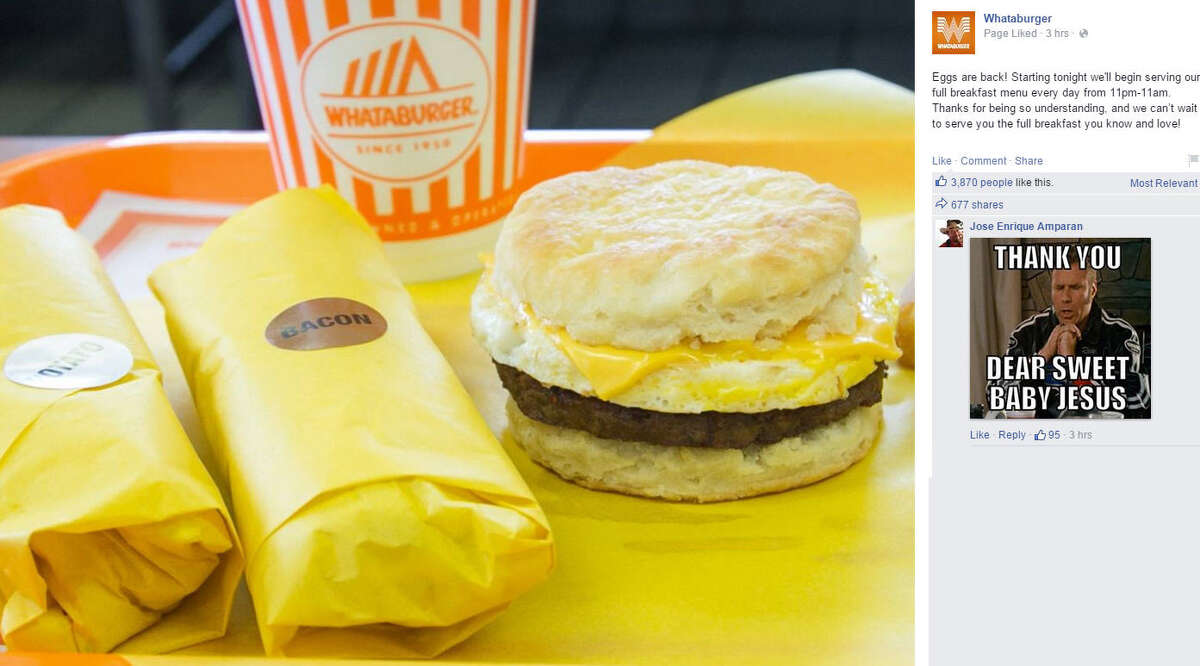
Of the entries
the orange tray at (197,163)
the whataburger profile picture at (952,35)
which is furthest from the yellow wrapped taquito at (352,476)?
the orange tray at (197,163)

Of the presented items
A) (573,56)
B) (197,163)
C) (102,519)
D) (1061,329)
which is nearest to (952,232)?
(1061,329)

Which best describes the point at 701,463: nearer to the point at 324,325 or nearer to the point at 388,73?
the point at 324,325

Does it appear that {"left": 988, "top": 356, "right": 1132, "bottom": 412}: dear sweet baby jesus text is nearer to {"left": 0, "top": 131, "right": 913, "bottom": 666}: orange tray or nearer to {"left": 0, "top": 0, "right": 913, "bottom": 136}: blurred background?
{"left": 0, "top": 131, "right": 913, "bottom": 666}: orange tray

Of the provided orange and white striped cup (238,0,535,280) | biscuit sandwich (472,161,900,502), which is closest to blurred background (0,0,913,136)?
orange and white striped cup (238,0,535,280)

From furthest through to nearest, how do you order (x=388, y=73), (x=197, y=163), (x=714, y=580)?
(x=197, y=163) < (x=388, y=73) < (x=714, y=580)

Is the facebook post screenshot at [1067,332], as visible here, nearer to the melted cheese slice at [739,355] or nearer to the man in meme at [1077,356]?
the man in meme at [1077,356]

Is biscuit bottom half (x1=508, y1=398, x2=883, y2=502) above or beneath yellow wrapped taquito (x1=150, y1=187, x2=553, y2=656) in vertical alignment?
beneath
